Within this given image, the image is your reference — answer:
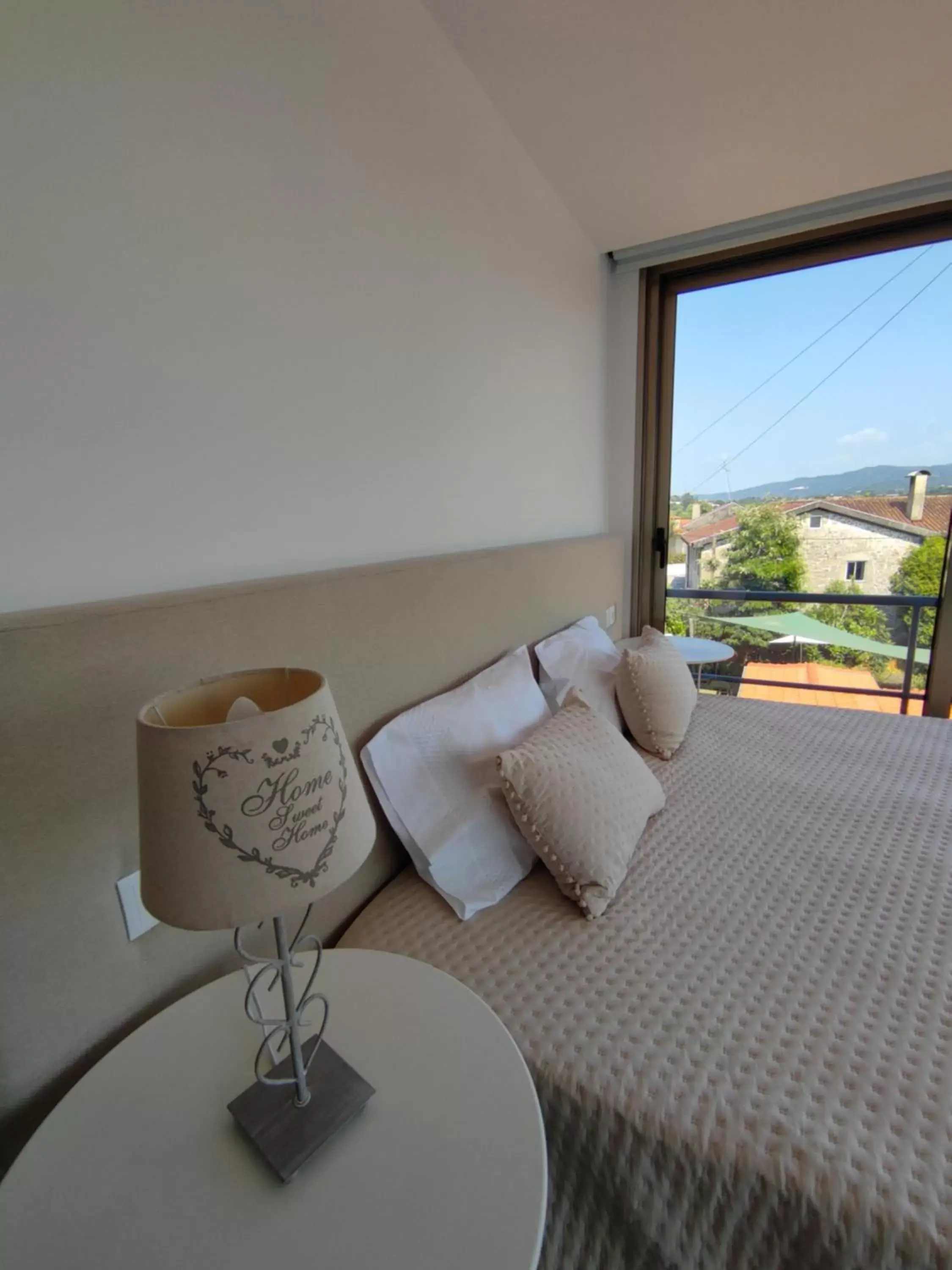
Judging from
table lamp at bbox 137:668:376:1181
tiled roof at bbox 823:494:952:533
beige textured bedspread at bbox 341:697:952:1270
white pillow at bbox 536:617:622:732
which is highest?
tiled roof at bbox 823:494:952:533

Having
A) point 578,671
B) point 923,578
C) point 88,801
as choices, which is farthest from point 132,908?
point 923,578

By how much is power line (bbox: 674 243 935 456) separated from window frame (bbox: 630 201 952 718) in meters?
0.06

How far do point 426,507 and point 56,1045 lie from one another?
1.24 metres

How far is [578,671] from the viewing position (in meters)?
1.88

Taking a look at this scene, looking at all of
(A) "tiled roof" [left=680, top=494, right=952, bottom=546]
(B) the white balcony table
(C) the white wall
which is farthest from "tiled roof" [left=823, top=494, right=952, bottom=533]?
(C) the white wall

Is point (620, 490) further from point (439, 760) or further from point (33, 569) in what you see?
point (33, 569)

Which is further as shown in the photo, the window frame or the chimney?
the chimney

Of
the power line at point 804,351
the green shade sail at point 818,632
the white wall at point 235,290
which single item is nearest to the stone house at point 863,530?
the green shade sail at point 818,632

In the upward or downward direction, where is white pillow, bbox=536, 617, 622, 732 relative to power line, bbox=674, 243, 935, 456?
downward

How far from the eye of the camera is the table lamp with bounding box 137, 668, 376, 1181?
0.54 meters

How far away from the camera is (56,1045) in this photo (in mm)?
722

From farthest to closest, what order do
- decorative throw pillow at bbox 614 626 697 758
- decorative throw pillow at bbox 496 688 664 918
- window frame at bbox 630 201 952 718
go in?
window frame at bbox 630 201 952 718, decorative throw pillow at bbox 614 626 697 758, decorative throw pillow at bbox 496 688 664 918

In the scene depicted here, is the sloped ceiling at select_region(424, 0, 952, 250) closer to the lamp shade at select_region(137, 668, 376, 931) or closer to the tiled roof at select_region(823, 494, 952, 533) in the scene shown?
the tiled roof at select_region(823, 494, 952, 533)

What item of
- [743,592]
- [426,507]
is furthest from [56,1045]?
[743,592]
